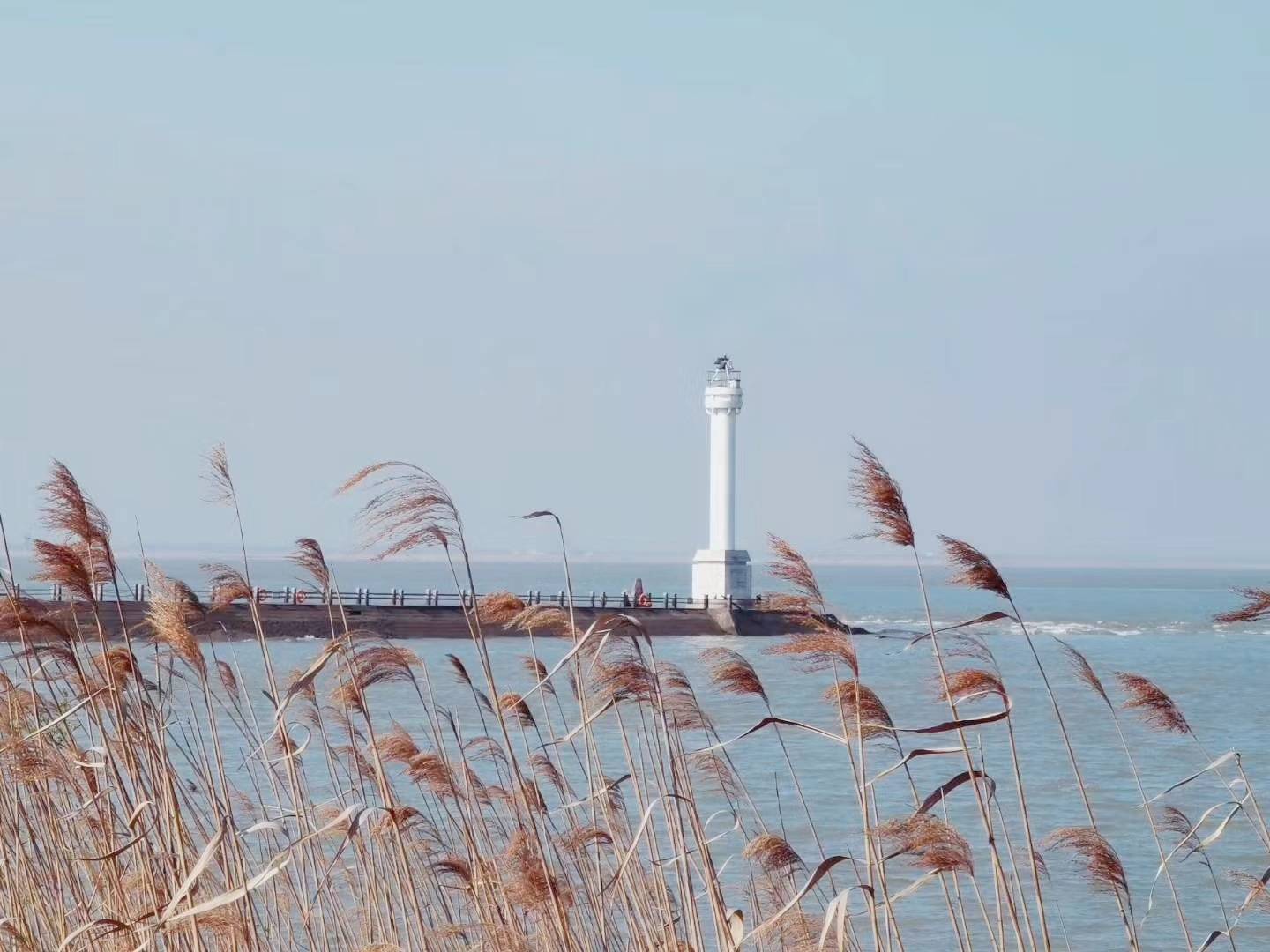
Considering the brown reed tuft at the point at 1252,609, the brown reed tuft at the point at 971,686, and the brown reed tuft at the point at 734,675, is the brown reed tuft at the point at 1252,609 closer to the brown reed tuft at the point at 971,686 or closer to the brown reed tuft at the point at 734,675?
the brown reed tuft at the point at 971,686

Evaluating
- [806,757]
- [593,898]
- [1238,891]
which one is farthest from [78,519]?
[806,757]

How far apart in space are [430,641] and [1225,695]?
86.3ft

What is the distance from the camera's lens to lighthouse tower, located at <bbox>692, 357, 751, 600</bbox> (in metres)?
52.6

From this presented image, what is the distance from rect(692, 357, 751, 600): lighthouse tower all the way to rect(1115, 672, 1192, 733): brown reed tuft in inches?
1853

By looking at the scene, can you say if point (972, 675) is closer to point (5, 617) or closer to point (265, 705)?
point (5, 617)

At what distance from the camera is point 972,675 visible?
4238 mm

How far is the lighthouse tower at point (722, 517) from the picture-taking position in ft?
173

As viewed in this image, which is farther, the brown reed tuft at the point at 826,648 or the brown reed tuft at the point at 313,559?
the brown reed tuft at the point at 313,559

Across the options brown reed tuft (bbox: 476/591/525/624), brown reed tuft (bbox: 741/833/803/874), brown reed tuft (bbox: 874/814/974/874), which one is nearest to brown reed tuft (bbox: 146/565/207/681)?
brown reed tuft (bbox: 476/591/525/624)

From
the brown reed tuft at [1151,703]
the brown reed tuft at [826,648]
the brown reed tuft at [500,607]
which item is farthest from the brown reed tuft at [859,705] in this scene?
the brown reed tuft at [500,607]

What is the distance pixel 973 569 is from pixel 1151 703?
48.9 inches

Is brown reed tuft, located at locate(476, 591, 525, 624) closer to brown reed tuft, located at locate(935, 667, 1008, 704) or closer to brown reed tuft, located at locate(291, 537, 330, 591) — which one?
brown reed tuft, located at locate(291, 537, 330, 591)

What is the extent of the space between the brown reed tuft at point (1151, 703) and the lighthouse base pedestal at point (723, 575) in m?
47.0

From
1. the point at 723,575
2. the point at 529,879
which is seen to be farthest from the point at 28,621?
the point at 723,575
